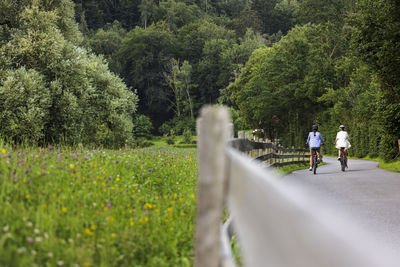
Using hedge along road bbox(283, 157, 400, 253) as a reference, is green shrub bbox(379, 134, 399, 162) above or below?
above

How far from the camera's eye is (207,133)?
2.59 m

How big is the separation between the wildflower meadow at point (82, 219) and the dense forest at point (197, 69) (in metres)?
11.7

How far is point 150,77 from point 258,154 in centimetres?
8487

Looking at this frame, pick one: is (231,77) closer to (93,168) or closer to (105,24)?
(105,24)

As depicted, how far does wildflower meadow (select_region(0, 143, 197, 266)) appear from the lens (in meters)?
4.02

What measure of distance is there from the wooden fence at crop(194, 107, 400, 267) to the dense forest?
15.5 m

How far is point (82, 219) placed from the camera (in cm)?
479

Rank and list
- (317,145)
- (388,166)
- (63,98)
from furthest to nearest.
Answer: (388,166) < (63,98) < (317,145)

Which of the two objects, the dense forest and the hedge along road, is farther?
the dense forest

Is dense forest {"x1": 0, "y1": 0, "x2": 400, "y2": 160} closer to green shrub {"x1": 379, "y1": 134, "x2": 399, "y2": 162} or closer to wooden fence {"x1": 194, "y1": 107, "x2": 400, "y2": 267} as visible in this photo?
green shrub {"x1": 379, "y1": 134, "x2": 399, "y2": 162}

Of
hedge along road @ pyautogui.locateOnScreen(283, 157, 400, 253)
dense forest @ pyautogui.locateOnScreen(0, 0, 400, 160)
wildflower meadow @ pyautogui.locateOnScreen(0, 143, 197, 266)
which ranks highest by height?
dense forest @ pyautogui.locateOnScreen(0, 0, 400, 160)

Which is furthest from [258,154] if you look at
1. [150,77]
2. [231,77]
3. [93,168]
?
[150,77]

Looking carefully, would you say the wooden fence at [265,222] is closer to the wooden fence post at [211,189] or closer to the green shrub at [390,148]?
the wooden fence post at [211,189]

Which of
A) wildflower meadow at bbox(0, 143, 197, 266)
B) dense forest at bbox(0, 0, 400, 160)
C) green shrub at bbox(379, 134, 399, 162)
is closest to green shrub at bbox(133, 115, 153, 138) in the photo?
dense forest at bbox(0, 0, 400, 160)
